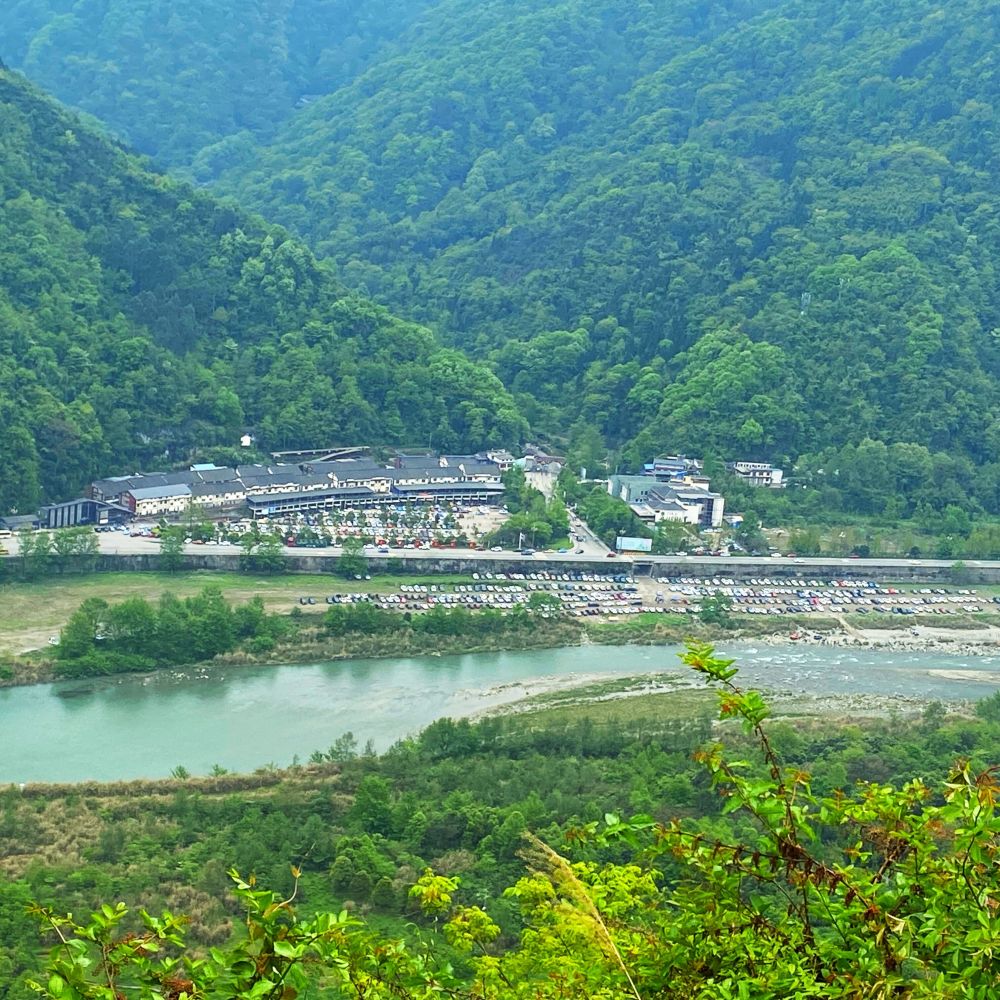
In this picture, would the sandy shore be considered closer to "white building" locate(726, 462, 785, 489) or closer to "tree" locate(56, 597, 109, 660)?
"white building" locate(726, 462, 785, 489)

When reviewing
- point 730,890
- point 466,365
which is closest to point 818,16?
point 466,365

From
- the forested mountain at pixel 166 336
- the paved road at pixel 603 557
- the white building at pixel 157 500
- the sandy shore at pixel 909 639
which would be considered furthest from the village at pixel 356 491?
the sandy shore at pixel 909 639

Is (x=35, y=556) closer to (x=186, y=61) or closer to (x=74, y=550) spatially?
(x=74, y=550)

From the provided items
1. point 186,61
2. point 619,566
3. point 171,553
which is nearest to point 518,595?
point 619,566

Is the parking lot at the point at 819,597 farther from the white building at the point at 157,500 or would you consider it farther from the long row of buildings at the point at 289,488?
the white building at the point at 157,500

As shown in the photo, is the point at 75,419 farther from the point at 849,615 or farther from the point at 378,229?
the point at 378,229
